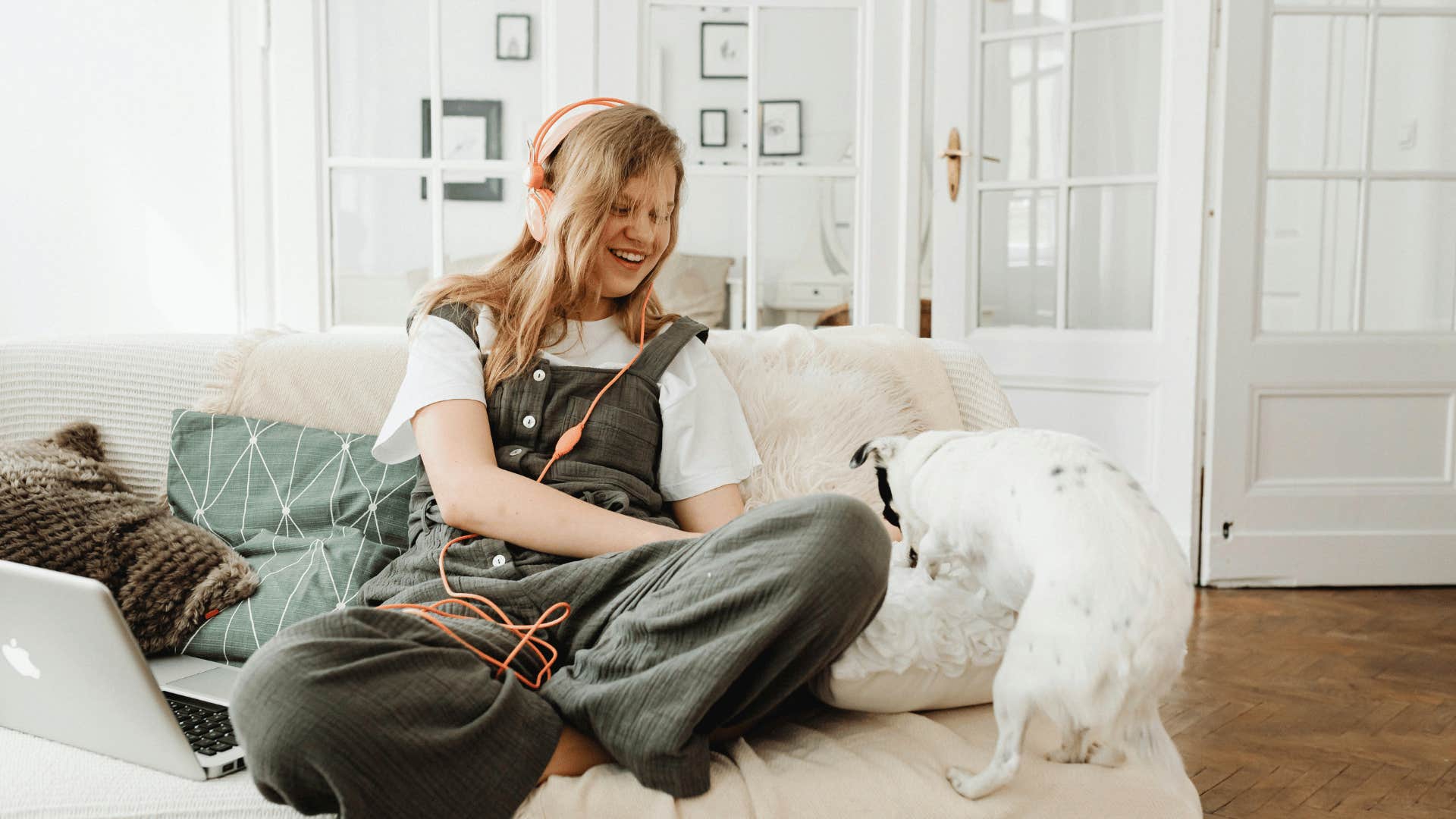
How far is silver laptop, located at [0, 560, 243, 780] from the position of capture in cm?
90

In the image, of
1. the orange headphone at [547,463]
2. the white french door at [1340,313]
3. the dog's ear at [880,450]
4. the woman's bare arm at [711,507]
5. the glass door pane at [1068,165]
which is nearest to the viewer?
the orange headphone at [547,463]

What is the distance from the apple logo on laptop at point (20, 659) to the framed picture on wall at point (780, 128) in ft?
8.02

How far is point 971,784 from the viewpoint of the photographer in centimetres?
95

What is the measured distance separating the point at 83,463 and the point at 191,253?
1819 millimetres

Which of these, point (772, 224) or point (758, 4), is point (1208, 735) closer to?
point (772, 224)

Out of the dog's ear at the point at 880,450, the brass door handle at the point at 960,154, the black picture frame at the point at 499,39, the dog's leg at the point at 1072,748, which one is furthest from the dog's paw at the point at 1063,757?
the black picture frame at the point at 499,39

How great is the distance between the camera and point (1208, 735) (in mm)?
1940

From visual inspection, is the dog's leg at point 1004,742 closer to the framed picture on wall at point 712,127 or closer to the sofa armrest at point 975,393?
the sofa armrest at point 975,393

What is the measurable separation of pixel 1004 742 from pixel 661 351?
713 millimetres

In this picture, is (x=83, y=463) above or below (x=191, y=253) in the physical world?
below

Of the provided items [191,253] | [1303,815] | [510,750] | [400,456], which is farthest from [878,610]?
[191,253]

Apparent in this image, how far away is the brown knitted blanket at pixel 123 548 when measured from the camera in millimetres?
1313

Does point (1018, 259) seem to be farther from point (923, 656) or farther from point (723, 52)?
point (923, 656)

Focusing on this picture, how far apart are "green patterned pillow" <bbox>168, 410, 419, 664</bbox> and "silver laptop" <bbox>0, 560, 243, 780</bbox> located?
303 millimetres
